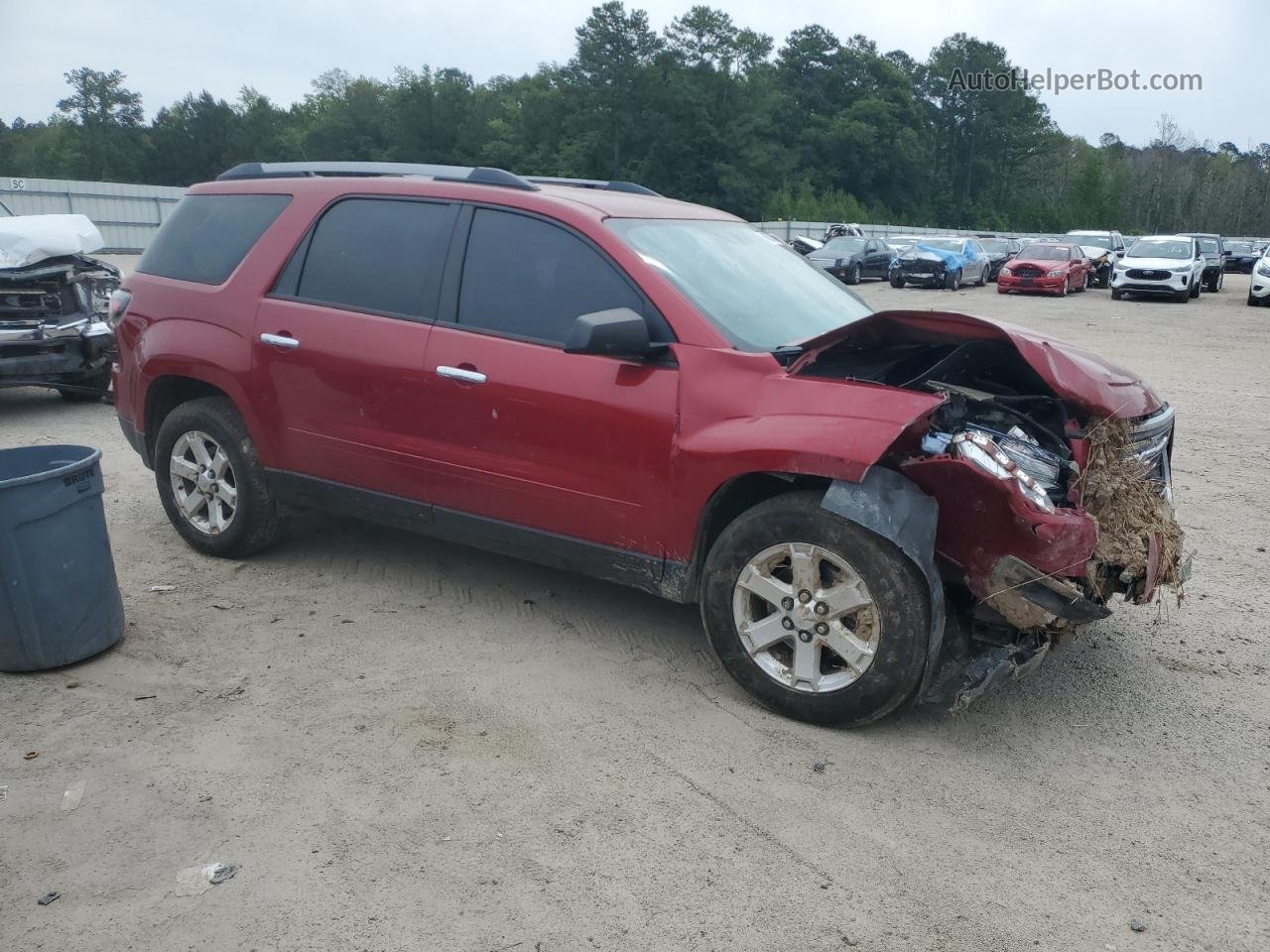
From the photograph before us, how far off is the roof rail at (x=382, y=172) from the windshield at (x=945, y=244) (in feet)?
87.2

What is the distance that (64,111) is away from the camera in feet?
279

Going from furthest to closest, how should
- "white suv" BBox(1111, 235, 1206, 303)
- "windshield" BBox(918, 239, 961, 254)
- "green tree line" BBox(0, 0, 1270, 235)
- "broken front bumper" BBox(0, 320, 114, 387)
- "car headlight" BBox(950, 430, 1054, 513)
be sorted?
"green tree line" BBox(0, 0, 1270, 235) → "windshield" BBox(918, 239, 961, 254) → "white suv" BBox(1111, 235, 1206, 303) → "broken front bumper" BBox(0, 320, 114, 387) → "car headlight" BBox(950, 430, 1054, 513)

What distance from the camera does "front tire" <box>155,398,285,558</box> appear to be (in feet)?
16.8

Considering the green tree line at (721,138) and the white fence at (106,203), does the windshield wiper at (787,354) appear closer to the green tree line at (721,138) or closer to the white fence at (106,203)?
the white fence at (106,203)

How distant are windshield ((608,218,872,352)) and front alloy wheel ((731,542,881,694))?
2.84ft

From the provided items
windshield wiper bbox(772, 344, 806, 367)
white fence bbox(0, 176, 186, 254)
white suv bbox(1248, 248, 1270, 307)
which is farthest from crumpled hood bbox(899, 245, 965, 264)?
windshield wiper bbox(772, 344, 806, 367)

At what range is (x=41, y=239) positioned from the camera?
898 cm

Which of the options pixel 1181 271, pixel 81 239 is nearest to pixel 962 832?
pixel 81 239

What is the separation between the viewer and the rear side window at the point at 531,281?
416 cm

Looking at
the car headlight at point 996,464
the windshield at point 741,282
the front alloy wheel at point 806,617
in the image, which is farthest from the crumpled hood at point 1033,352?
the front alloy wheel at point 806,617

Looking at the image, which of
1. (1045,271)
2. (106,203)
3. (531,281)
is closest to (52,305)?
(531,281)

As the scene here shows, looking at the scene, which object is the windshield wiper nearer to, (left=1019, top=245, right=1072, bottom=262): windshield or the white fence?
(left=1019, top=245, right=1072, bottom=262): windshield

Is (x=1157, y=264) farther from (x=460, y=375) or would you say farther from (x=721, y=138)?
(x=721, y=138)

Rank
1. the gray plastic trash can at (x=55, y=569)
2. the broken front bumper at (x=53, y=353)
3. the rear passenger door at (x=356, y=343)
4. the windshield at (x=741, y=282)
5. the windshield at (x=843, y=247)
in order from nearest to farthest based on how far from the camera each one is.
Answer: the gray plastic trash can at (x=55, y=569), the windshield at (x=741, y=282), the rear passenger door at (x=356, y=343), the broken front bumper at (x=53, y=353), the windshield at (x=843, y=247)
